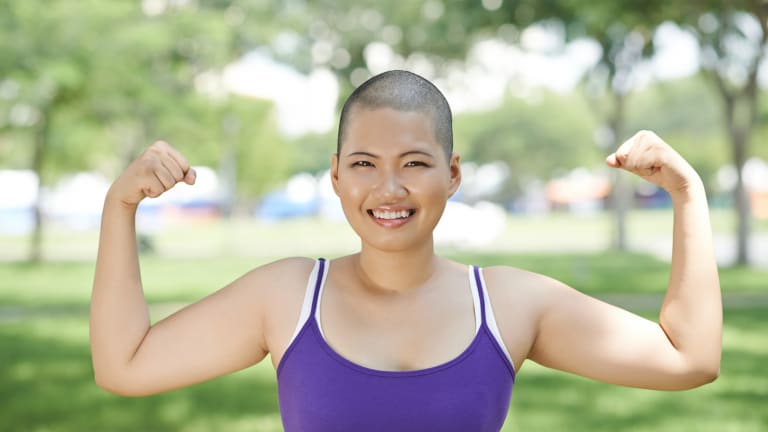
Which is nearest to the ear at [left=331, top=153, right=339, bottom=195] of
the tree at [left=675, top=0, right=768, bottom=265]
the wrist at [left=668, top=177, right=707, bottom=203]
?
the wrist at [left=668, top=177, right=707, bottom=203]

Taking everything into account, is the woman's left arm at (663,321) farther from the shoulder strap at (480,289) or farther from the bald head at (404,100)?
the bald head at (404,100)

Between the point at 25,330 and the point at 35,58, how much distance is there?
27.7 feet

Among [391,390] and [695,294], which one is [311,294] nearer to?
[391,390]

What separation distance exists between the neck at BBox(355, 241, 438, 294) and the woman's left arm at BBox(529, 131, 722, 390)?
26 centimetres

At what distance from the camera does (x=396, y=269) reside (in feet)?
6.79

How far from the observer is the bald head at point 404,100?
1.98 m

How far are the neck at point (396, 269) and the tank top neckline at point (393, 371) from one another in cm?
9

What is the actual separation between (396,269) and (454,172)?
0.25m

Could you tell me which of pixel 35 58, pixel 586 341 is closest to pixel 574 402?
pixel 586 341

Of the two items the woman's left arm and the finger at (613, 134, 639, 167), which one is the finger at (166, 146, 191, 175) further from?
the finger at (613, 134, 639, 167)

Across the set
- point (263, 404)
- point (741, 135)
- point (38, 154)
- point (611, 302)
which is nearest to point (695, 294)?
point (263, 404)

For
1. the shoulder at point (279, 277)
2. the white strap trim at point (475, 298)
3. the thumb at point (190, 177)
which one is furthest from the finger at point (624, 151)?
the thumb at point (190, 177)

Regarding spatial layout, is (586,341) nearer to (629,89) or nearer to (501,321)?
(501,321)

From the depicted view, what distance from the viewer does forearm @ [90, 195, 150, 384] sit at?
2.03 m
